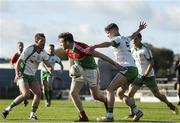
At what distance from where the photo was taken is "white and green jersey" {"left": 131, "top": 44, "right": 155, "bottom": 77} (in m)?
19.1

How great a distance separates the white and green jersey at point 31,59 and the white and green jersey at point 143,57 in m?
3.14

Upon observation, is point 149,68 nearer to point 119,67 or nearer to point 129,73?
point 129,73

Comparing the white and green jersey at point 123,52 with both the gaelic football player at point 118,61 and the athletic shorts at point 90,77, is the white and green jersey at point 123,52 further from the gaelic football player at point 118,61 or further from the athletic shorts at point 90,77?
the athletic shorts at point 90,77

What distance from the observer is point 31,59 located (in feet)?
56.6

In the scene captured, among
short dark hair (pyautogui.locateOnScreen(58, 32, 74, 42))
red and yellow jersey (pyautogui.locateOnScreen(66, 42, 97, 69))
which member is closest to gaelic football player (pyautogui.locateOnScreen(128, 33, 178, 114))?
red and yellow jersey (pyautogui.locateOnScreen(66, 42, 97, 69))

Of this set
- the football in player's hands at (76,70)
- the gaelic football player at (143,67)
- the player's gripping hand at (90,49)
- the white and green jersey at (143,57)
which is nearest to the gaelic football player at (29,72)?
the football in player's hands at (76,70)

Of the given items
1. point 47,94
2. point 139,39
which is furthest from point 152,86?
point 47,94

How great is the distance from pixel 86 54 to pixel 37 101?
8.58 feet

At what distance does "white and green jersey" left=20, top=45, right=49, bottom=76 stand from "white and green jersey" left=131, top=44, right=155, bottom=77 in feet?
10.3

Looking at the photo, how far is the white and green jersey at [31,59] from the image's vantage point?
1698cm

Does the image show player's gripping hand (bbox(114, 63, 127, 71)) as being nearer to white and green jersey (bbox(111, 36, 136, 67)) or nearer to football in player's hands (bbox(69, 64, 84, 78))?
white and green jersey (bbox(111, 36, 136, 67))

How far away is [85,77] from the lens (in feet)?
51.6

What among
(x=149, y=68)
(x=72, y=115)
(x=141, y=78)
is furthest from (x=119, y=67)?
(x=72, y=115)

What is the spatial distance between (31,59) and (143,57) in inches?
147
